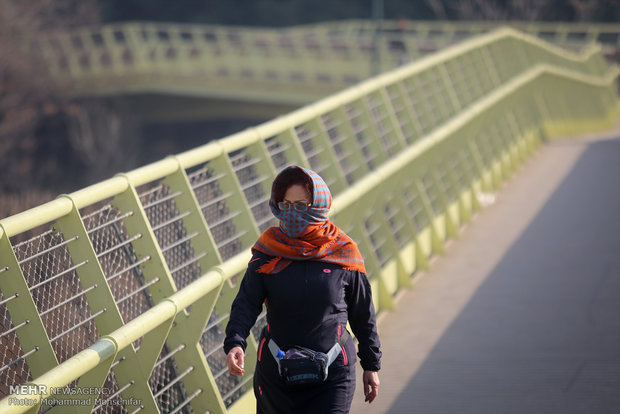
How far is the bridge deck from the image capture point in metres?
5.12

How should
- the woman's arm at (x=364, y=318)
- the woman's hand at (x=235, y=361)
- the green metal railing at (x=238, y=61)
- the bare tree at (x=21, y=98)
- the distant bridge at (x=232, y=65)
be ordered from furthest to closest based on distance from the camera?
the bare tree at (x=21, y=98), the distant bridge at (x=232, y=65), the green metal railing at (x=238, y=61), the woman's arm at (x=364, y=318), the woman's hand at (x=235, y=361)

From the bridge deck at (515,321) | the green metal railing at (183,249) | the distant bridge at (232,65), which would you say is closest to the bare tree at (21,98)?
the distant bridge at (232,65)

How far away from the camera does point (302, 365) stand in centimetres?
330

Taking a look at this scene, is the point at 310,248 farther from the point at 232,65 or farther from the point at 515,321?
the point at 232,65

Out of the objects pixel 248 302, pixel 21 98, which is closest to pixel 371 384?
pixel 248 302

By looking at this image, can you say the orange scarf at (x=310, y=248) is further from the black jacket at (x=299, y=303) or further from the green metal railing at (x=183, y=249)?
the green metal railing at (x=183, y=249)

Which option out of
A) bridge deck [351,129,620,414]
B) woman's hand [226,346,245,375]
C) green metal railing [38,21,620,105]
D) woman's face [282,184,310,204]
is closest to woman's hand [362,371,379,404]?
woman's hand [226,346,245,375]

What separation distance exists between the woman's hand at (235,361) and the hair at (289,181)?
57 centimetres

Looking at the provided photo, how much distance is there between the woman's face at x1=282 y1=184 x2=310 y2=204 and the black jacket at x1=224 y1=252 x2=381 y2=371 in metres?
0.24

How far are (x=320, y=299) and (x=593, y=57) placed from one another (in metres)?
24.5

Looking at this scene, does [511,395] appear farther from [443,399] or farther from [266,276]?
[266,276]

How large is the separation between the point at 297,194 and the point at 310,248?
211mm

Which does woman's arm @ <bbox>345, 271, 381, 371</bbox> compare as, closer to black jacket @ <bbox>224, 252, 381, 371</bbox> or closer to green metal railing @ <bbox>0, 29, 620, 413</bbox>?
black jacket @ <bbox>224, 252, 381, 371</bbox>

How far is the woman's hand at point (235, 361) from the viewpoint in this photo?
321cm
